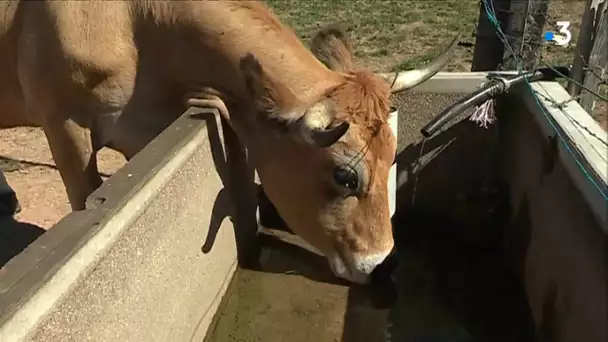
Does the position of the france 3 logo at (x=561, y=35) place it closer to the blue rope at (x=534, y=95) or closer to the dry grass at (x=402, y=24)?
the blue rope at (x=534, y=95)

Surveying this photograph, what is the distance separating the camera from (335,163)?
368 cm

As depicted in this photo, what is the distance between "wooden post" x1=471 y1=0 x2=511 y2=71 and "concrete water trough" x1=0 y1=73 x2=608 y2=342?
554 millimetres

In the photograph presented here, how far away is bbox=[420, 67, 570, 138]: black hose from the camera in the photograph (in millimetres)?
4484

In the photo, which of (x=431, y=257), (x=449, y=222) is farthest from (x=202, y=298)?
(x=449, y=222)

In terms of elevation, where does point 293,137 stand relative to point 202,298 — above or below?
above

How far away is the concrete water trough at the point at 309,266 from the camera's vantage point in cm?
249

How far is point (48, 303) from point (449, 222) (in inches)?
127

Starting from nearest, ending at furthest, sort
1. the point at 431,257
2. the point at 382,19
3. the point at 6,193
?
the point at 431,257, the point at 6,193, the point at 382,19

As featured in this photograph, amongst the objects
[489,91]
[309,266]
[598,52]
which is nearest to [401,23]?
[489,91]

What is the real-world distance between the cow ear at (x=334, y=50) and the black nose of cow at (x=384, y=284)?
105 centimetres

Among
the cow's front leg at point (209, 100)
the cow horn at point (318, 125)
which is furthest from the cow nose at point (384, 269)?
the cow's front leg at point (209, 100)

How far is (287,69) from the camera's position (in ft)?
12.7

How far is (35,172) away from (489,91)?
3611mm

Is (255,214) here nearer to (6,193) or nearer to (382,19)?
(6,193)
